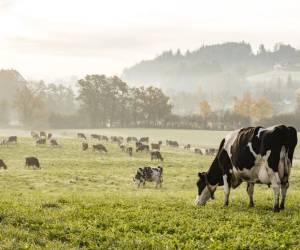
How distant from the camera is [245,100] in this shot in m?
137

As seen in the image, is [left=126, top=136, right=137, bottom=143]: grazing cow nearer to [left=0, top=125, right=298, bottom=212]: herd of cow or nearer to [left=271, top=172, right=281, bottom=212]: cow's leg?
[left=0, top=125, right=298, bottom=212]: herd of cow

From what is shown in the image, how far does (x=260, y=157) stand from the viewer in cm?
1339

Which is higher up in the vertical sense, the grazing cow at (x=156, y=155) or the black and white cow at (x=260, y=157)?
Answer: the black and white cow at (x=260, y=157)

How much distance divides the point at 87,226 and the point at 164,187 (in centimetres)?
2078

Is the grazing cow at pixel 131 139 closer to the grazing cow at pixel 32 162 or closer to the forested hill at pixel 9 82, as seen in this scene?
the grazing cow at pixel 32 162

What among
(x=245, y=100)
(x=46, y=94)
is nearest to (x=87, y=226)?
(x=245, y=100)

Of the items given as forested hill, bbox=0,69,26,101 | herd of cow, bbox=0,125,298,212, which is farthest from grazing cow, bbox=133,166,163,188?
forested hill, bbox=0,69,26,101

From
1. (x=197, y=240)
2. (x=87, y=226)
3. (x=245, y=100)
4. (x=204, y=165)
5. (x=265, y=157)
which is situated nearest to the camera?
(x=197, y=240)

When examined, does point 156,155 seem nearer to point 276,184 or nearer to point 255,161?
point 255,161

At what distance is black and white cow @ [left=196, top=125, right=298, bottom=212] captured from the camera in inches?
513

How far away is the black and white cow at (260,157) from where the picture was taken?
1302 cm

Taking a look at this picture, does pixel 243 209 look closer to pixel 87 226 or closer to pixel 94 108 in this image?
pixel 87 226

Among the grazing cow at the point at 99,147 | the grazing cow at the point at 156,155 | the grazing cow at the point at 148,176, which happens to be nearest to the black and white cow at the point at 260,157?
the grazing cow at the point at 148,176

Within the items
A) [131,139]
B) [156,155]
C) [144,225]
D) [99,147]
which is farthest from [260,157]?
[131,139]
